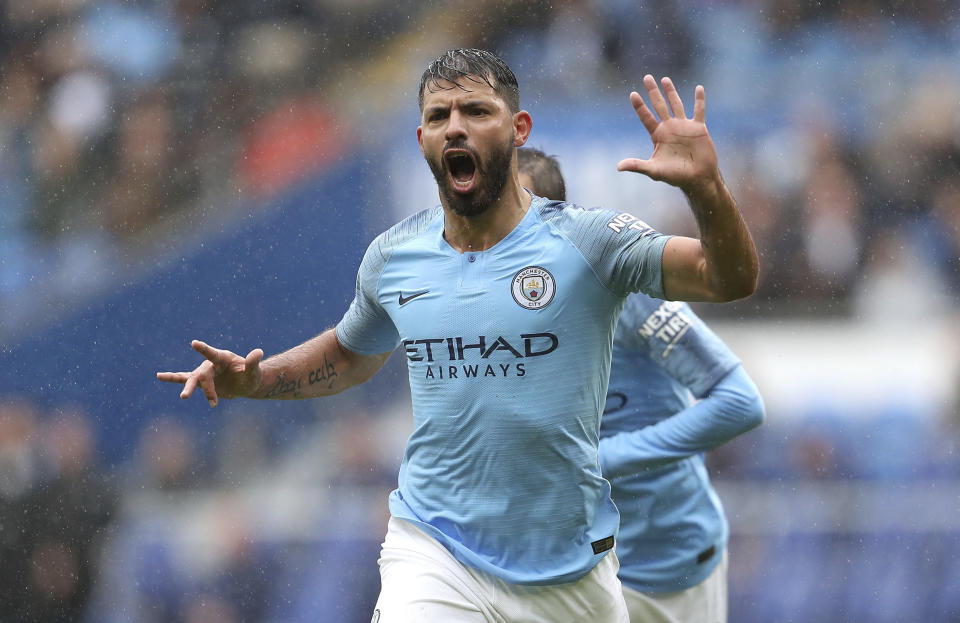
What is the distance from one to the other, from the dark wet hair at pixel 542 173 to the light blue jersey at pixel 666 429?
457 millimetres

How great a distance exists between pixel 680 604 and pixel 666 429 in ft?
2.15

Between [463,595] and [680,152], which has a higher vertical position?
[680,152]

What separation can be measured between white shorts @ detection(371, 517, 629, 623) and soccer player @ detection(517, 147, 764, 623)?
783mm

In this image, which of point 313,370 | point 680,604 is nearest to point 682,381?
point 680,604

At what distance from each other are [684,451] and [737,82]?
5805 mm

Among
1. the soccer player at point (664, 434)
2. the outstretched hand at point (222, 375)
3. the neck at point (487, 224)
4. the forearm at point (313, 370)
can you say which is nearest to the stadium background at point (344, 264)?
the soccer player at point (664, 434)

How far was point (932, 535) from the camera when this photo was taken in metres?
7.62

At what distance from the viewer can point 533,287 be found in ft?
10.3

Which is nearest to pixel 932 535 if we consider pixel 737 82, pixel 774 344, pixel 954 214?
pixel 774 344

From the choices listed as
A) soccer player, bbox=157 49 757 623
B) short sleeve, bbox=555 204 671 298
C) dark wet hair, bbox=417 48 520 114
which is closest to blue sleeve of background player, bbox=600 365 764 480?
soccer player, bbox=157 49 757 623

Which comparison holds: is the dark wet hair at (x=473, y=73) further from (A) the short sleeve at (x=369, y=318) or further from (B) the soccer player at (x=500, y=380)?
(A) the short sleeve at (x=369, y=318)

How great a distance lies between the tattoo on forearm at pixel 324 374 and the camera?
3.70 m

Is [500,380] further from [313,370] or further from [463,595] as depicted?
[313,370]

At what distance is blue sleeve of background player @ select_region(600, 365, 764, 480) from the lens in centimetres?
395
